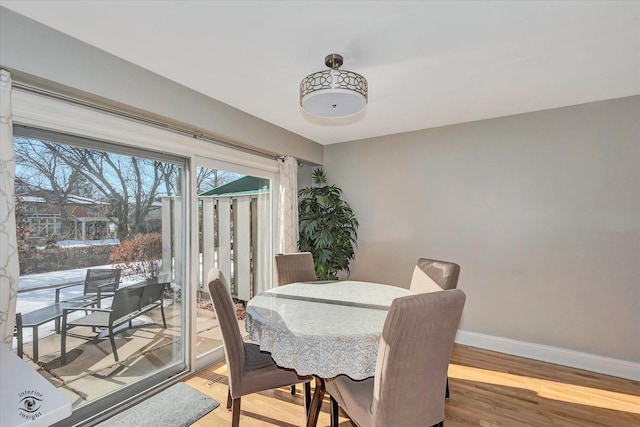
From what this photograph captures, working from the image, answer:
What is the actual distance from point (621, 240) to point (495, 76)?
197 centimetres

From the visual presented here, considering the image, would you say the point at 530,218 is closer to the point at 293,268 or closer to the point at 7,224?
the point at 293,268

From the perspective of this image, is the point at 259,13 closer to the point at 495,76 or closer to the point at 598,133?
the point at 495,76

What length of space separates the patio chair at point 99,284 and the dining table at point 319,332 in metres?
1.07

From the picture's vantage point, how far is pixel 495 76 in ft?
7.70

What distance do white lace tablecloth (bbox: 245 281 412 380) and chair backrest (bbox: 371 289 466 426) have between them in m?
0.16

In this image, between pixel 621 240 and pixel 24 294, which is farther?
pixel 621 240

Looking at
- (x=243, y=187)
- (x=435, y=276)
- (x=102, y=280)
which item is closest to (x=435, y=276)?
(x=435, y=276)

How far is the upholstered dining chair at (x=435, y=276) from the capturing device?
7.55 feet

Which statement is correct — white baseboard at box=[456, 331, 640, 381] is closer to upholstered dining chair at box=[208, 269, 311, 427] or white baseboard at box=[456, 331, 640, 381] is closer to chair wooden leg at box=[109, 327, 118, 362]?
upholstered dining chair at box=[208, 269, 311, 427]

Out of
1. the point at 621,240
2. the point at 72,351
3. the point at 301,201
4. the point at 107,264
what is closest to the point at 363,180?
the point at 301,201

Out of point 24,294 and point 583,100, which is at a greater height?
point 583,100

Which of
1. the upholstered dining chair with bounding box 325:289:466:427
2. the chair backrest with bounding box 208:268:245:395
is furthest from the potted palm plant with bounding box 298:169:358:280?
the upholstered dining chair with bounding box 325:289:466:427

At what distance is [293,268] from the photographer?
9.93 feet

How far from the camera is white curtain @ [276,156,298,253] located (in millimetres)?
3703
